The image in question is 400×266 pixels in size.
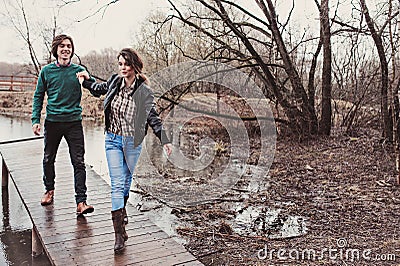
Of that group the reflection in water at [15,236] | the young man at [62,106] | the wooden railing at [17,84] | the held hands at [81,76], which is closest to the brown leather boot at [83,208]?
the young man at [62,106]

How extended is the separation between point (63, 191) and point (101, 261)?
5.89 feet

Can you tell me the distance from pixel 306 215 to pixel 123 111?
2804 millimetres

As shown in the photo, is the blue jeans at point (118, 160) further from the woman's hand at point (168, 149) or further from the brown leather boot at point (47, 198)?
the brown leather boot at point (47, 198)

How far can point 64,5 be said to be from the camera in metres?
7.85

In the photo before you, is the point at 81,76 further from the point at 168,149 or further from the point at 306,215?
the point at 306,215

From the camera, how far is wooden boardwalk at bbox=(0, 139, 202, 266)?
3033 millimetres

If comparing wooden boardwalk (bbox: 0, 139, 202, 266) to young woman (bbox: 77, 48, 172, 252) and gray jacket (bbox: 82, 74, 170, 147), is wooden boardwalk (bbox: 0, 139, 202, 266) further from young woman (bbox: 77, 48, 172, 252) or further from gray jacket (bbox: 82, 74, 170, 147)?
gray jacket (bbox: 82, 74, 170, 147)

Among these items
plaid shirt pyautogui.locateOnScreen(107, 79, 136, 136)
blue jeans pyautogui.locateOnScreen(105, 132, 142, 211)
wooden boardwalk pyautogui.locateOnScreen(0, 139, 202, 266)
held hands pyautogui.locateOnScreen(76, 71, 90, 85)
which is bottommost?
wooden boardwalk pyautogui.locateOnScreen(0, 139, 202, 266)

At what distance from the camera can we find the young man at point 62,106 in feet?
11.9

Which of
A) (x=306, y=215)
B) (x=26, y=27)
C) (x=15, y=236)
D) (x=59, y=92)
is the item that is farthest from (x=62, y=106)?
(x=26, y=27)

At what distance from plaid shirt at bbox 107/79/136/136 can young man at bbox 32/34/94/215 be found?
27.5 inches

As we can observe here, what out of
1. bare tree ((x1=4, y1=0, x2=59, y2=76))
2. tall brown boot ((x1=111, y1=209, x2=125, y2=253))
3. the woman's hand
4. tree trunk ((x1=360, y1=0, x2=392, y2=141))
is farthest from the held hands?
bare tree ((x1=4, y1=0, x2=59, y2=76))

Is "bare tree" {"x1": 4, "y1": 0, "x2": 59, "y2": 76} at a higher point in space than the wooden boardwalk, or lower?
higher

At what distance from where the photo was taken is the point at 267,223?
4855 mm
